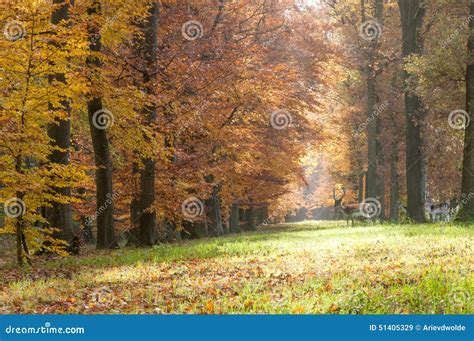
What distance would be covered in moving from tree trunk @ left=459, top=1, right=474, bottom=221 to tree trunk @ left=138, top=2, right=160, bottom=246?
10169 millimetres

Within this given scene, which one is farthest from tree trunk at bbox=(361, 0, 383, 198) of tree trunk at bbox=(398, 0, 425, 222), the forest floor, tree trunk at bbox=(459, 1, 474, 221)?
the forest floor

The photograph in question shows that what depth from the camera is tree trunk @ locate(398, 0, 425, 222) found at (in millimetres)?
22750

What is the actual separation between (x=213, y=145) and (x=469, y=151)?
385 inches

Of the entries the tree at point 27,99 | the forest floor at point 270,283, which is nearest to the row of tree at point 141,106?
the tree at point 27,99

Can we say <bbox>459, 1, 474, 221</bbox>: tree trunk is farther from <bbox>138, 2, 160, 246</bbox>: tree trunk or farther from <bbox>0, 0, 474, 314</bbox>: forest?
<bbox>138, 2, 160, 246</bbox>: tree trunk

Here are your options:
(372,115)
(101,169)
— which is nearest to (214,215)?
(372,115)

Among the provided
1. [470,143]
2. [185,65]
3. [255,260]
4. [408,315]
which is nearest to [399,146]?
[470,143]

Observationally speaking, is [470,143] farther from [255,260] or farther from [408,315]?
[408,315]

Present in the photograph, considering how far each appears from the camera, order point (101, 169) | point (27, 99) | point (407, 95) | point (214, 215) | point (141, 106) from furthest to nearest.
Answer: point (214, 215) < point (407, 95) < point (101, 169) < point (141, 106) < point (27, 99)

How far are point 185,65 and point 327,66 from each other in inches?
540

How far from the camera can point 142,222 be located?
19.3 m

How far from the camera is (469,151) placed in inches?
746

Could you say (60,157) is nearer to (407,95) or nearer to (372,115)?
(407,95)

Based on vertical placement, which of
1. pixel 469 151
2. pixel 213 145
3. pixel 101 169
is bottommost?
pixel 101 169
